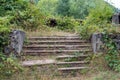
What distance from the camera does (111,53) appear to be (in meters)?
8.20

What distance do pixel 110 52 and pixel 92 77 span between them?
138 cm

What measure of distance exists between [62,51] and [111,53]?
4.91ft

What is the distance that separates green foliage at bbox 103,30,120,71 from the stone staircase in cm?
58

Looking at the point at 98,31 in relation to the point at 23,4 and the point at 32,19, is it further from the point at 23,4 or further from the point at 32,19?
the point at 23,4

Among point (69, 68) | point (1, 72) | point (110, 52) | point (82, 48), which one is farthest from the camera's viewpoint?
point (82, 48)

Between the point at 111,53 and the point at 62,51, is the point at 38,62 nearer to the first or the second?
the point at 62,51

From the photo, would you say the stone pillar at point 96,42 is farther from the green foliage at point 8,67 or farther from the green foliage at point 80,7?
the green foliage at point 80,7

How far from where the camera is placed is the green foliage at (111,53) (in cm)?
777

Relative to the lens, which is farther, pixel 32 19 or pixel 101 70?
pixel 32 19

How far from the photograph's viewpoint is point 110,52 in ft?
26.9

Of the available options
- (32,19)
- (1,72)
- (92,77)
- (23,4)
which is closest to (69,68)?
(92,77)

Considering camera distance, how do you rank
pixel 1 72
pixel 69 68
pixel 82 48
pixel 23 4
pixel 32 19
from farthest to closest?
pixel 23 4 → pixel 32 19 → pixel 82 48 → pixel 69 68 → pixel 1 72

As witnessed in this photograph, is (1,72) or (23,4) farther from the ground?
(23,4)

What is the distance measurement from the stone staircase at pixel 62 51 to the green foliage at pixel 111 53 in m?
0.58
